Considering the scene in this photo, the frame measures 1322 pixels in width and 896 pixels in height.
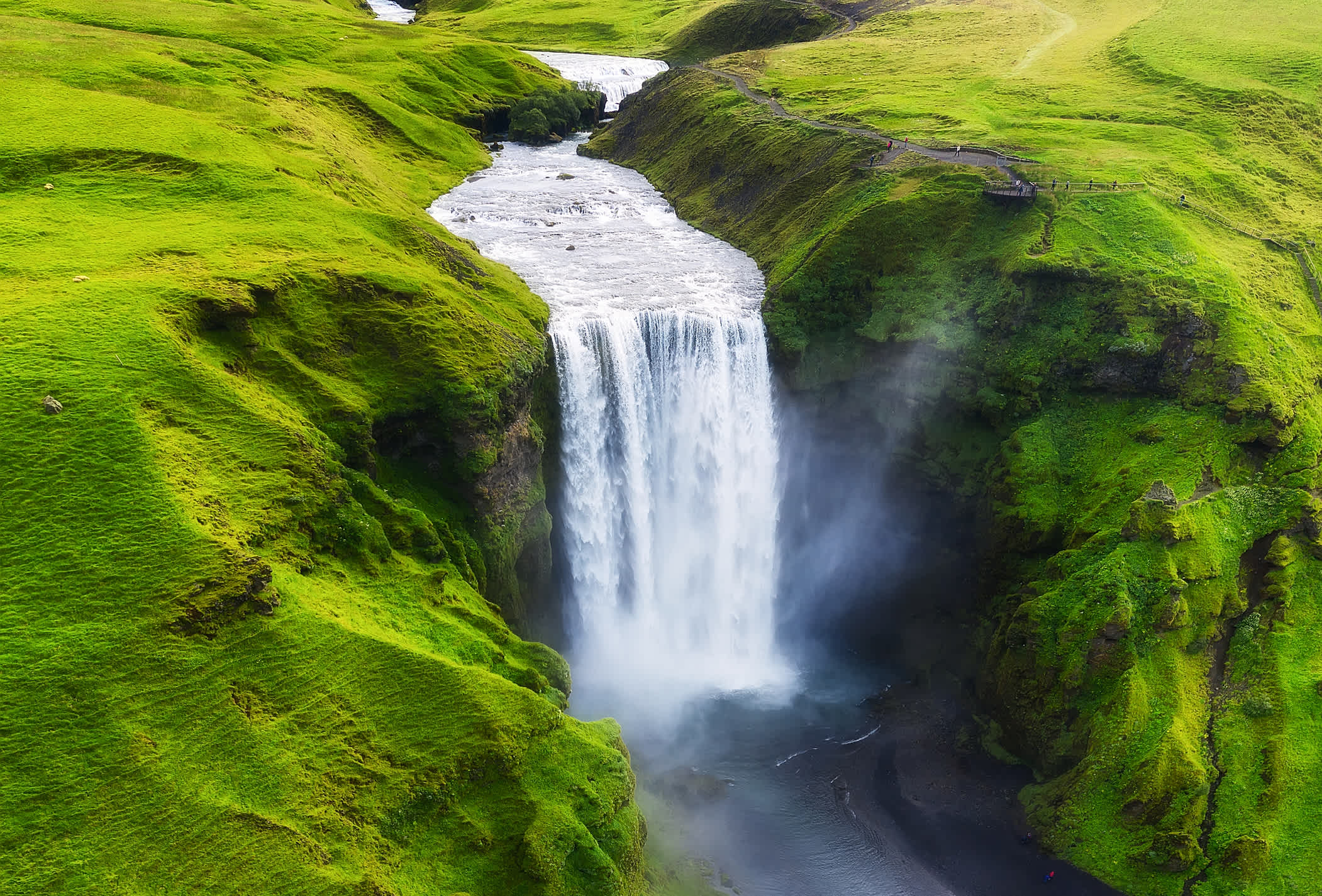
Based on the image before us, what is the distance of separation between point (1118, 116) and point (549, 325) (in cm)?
3955

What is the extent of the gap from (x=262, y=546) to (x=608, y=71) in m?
75.2

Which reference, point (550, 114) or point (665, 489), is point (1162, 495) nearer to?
point (665, 489)

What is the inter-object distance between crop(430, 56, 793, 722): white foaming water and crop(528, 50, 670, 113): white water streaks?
4525 cm

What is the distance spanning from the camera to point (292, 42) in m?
64.0

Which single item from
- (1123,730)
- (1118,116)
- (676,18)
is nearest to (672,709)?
(1123,730)

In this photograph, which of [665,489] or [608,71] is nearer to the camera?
[665,489]

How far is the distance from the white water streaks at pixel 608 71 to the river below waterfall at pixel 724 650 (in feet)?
144

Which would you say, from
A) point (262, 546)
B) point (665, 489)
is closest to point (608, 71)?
point (665, 489)

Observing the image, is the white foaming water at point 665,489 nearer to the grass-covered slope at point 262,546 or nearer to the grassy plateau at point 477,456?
the grassy plateau at point 477,456

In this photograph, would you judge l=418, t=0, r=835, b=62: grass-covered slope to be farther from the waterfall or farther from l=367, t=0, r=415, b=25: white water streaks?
the waterfall

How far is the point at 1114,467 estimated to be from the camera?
34.8m

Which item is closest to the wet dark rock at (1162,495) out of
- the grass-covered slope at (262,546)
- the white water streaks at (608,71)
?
the grass-covered slope at (262,546)

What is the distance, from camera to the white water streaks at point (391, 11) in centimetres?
11900

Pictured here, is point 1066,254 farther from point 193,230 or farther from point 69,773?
point 69,773
